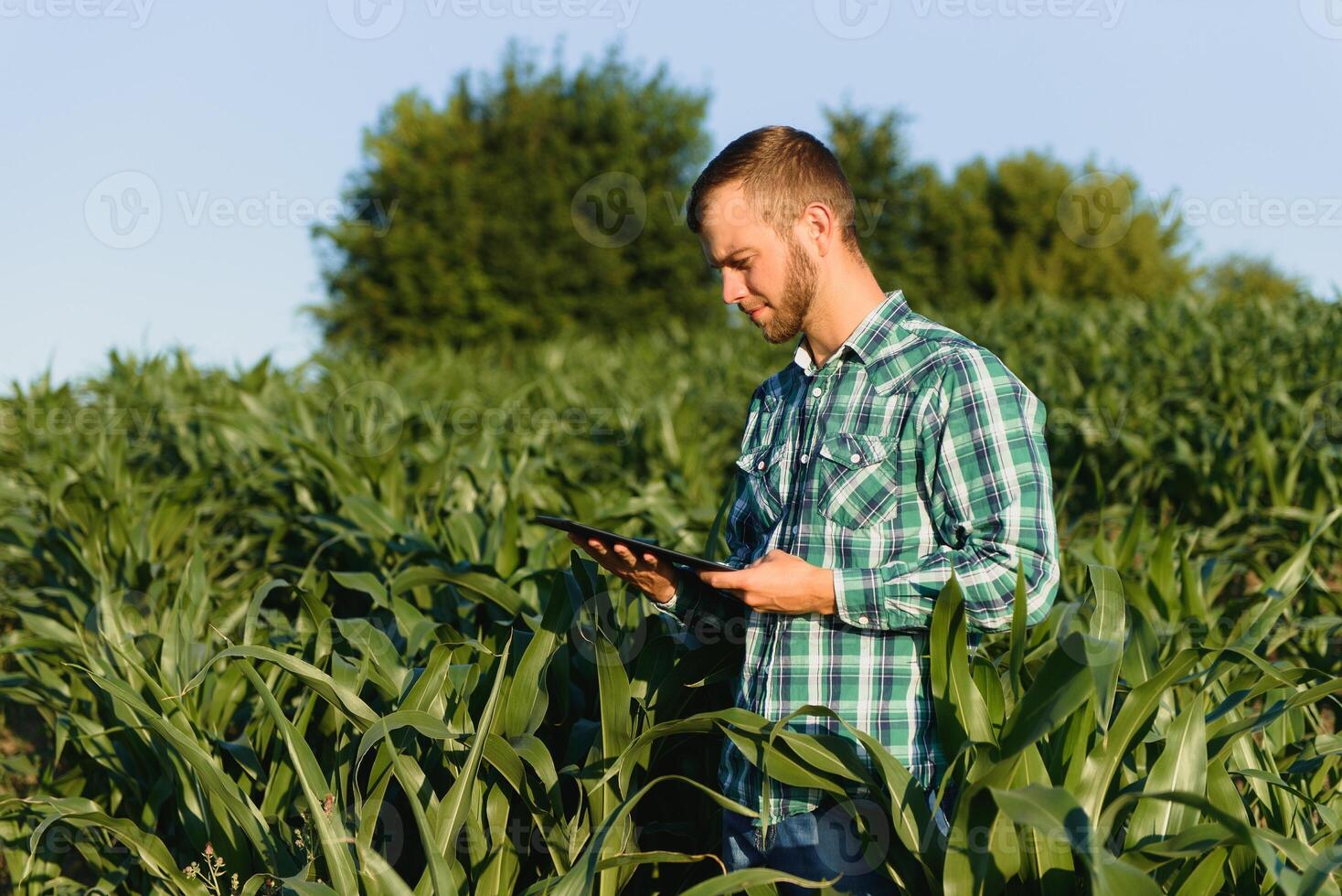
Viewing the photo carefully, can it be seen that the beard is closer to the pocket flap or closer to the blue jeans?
the pocket flap

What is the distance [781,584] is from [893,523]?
26 cm

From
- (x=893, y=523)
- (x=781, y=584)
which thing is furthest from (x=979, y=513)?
(x=781, y=584)

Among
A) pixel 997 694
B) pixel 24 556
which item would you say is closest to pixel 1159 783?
pixel 997 694

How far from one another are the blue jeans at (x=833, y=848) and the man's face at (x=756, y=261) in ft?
2.70

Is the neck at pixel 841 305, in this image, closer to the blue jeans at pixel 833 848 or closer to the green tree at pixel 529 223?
the blue jeans at pixel 833 848

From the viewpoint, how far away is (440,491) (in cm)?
475

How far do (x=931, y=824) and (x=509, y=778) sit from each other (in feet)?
2.82

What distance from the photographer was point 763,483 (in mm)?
2164

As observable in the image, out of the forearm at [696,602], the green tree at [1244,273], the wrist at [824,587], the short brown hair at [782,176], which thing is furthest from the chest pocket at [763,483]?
the green tree at [1244,273]

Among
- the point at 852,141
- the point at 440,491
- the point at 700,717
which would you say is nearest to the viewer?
the point at 700,717

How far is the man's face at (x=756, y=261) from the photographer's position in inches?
77.6

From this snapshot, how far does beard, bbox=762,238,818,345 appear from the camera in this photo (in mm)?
1989

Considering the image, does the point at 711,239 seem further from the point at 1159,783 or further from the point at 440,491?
the point at 440,491

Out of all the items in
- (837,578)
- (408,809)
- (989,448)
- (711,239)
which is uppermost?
(711,239)
